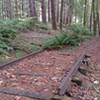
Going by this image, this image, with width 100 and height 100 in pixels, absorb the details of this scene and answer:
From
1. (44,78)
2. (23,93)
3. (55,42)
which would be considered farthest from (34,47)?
(23,93)

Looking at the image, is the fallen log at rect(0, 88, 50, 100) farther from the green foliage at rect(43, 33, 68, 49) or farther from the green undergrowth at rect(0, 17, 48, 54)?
the green foliage at rect(43, 33, 68, 49)

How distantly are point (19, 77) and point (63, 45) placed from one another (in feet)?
22.0

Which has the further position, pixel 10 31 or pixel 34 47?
pixel 10 31

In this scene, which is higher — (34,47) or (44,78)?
(34,47)

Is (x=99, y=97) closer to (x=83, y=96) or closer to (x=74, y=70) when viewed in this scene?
(x=83, y=96)

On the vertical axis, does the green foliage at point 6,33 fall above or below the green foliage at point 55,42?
above

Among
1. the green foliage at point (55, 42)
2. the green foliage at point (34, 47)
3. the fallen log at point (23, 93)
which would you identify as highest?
the green foliage at point (55, 42)

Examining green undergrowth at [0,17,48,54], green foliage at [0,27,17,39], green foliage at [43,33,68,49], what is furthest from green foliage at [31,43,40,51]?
green foliage at [0,27,17,39]

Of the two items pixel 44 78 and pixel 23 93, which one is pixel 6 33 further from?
pixel 23 93

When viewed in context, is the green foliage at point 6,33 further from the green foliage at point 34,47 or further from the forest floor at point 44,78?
the forest floor at point 44,78

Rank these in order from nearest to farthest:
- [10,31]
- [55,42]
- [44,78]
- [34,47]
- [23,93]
Answer: [23,93] < [44,78] < [34,47] < [55,42] < [10,31]

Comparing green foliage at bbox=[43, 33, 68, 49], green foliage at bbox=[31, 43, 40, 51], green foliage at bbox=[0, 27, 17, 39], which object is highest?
green foliage at bbox=[0, 27, 17, 39]

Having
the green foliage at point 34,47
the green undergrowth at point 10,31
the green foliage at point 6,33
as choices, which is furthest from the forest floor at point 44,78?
the green foliage at point 6,33

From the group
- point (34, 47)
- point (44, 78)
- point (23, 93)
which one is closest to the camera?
point (23, 93)
